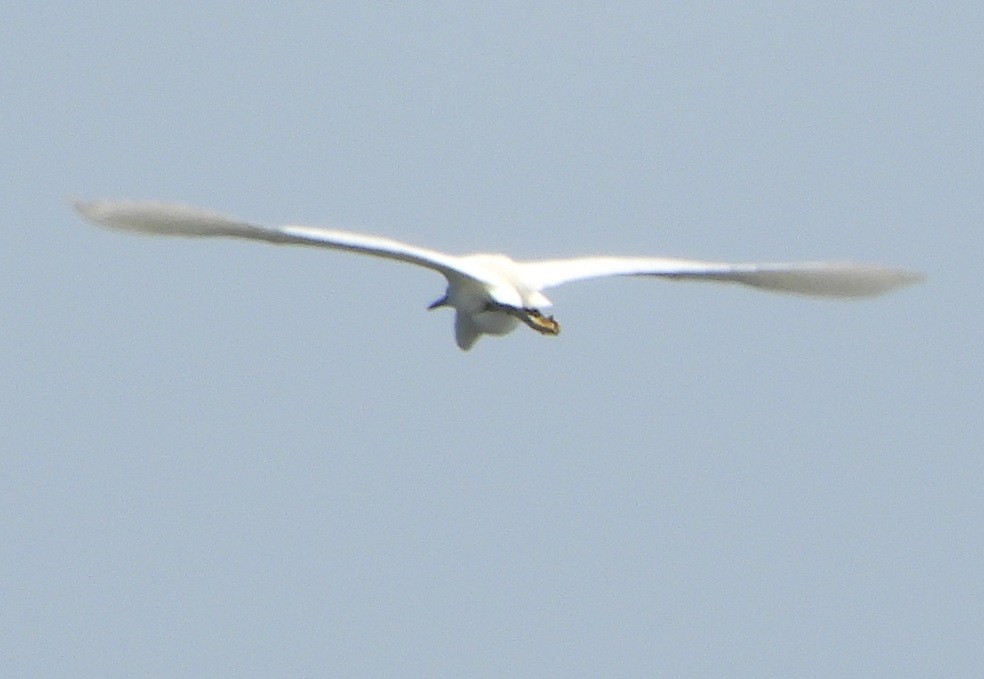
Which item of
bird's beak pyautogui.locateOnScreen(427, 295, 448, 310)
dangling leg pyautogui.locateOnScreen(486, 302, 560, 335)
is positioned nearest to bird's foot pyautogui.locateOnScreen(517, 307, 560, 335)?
dangling leg pyautogui.locateOnScreen(486, 302, 560, 335)

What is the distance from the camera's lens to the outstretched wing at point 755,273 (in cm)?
2127

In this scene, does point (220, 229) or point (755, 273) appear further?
point (755, 273)

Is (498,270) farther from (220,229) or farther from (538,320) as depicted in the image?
(220,229)

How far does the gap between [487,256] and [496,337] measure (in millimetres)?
725

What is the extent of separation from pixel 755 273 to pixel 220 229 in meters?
4.32

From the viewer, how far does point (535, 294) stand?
20.5 meters

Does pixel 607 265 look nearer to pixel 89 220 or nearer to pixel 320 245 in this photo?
pixel 320 245

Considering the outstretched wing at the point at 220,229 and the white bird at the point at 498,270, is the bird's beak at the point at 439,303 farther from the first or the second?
the outstretched wing at the point at 220,229

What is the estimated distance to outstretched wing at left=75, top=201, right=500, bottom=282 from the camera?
1881cm

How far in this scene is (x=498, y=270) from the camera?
20719 mm

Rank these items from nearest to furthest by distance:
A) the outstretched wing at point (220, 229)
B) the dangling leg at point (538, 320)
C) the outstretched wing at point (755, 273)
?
1. the outstretched wing at point (220, 229)
2. the dangling leg at point (538, 320)
3. the outstretched wing at point (755, 273)

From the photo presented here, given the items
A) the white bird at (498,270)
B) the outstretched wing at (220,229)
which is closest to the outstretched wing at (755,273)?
the white bird at (498,270)

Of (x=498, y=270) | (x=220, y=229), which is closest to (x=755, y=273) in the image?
(x=498, y=270)

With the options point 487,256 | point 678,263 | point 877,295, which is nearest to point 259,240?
point 487,256
